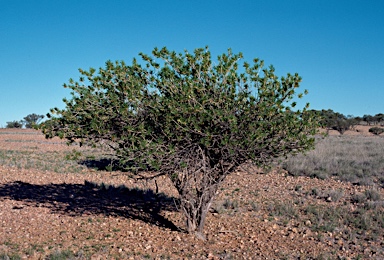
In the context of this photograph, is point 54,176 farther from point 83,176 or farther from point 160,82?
point 160,82

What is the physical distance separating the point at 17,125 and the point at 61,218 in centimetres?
8099

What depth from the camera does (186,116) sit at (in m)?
7.12

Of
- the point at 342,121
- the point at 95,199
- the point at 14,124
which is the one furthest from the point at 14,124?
the point at 95,199

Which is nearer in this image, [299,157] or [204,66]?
[204,66]

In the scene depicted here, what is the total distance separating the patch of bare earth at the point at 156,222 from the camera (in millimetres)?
7801

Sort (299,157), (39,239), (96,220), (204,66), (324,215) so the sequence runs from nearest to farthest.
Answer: (204,66) → (39,239) → (96,220) → (324,215) → (299,157)

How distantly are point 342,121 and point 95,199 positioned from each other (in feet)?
188

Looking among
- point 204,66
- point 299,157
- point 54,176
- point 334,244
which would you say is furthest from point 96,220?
point 299,157

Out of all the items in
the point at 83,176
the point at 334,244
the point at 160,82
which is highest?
the point at 160,82

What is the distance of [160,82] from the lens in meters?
7.53

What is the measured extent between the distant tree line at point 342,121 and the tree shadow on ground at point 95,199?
4.27m

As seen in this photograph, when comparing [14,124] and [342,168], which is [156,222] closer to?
[342,168]

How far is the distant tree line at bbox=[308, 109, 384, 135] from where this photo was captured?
26.3 ft

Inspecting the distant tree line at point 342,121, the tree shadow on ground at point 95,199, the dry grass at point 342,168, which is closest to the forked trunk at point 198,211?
the tree shadow on ground at point 95,199
